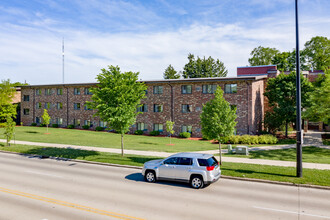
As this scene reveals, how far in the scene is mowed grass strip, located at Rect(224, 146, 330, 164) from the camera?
2053 centimetres

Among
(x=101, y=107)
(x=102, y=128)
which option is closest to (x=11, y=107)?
(x=102, y=128)

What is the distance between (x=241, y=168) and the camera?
58.2 ft

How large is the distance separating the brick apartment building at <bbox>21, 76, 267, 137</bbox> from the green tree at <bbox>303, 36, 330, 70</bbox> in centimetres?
3671

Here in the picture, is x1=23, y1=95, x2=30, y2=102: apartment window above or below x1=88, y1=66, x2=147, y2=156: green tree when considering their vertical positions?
above

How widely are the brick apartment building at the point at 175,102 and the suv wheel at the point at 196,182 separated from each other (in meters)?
22.4

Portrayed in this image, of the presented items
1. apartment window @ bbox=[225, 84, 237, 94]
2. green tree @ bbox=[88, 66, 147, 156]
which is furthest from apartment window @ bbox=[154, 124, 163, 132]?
green tree @ bbox=[88, 66, 147, 156]

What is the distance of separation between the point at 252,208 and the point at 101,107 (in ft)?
48.8

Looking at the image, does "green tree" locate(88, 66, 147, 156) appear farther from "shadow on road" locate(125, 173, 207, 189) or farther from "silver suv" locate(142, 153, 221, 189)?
"silver suv" locate(142, 153, 221, 189)

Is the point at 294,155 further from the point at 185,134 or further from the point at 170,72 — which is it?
the point at 170,72

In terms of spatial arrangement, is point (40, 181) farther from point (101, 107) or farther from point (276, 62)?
point (276, 62)

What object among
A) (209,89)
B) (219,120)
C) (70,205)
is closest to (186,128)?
(209,89)

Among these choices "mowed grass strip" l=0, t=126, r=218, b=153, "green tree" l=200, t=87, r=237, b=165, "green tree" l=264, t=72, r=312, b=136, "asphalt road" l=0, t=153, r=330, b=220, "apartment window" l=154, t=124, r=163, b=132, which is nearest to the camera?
"asphalt road" l=0, t=153, r=330, b=220

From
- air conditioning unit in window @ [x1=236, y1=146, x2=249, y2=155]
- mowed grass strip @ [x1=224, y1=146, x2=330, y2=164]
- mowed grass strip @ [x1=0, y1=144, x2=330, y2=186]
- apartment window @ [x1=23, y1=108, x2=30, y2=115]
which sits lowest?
mowed grass strip @ [x1=0, y1=144, x2=330, y2=186]

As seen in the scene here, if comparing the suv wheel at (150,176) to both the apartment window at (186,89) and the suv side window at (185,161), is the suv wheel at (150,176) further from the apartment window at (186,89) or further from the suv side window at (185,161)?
the apartment window at (186,89)
